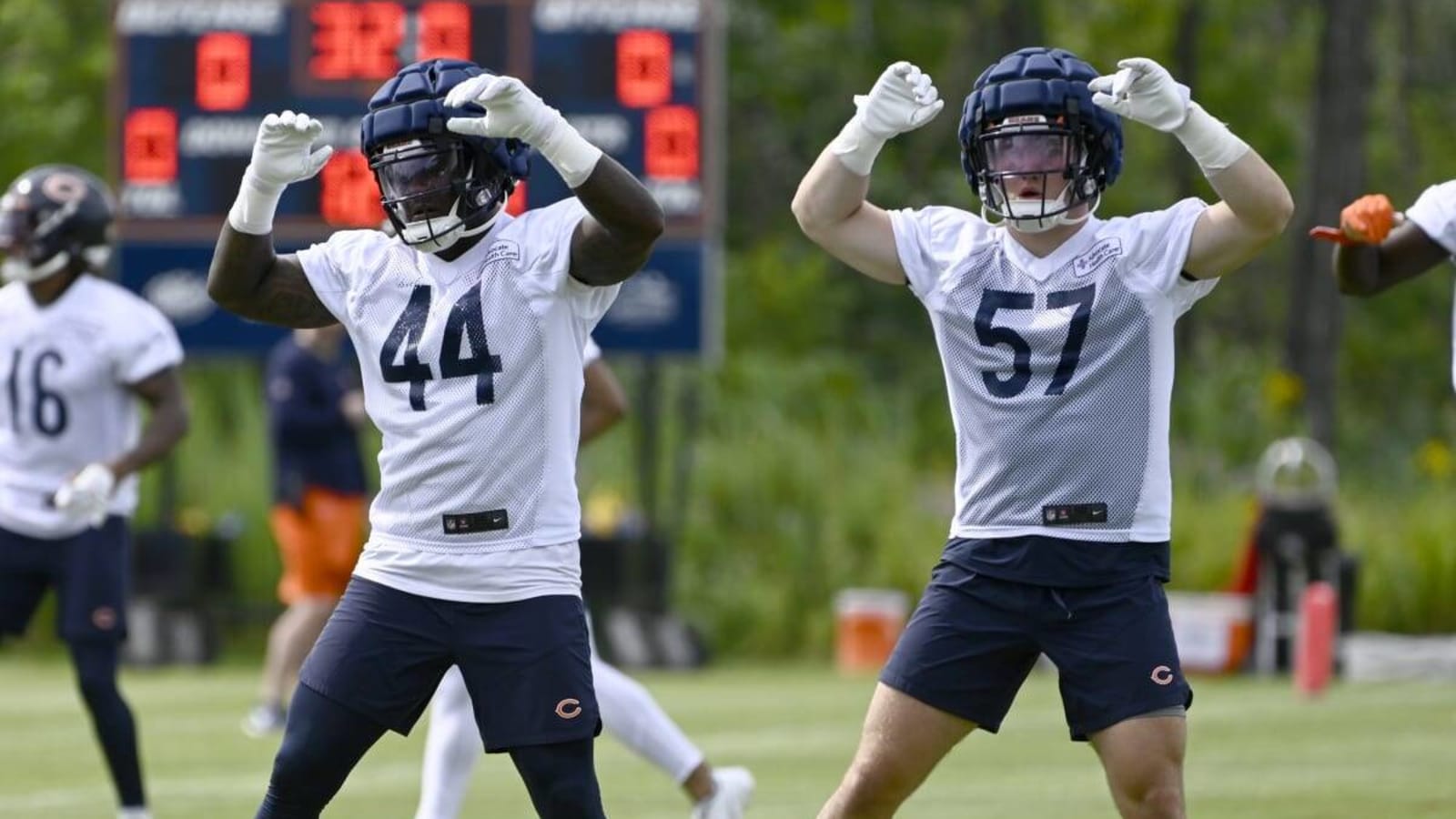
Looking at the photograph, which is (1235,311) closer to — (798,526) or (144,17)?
(798,526)

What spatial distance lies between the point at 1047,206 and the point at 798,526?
13.2 metres

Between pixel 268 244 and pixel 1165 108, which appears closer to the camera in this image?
pixel 1165 108

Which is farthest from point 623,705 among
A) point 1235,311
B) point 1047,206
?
point 1235,311

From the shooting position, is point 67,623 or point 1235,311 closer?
point 67,623

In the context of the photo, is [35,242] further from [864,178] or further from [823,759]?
[823,759]

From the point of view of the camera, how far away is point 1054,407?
5781 millimetres

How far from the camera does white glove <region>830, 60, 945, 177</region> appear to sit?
19.1ft

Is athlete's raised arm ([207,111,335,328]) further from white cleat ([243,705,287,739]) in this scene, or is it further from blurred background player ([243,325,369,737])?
blurred background player ([243,325,369,737])

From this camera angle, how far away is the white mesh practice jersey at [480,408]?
5.63 m

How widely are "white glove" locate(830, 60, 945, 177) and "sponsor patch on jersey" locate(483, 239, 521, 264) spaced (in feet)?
2.42

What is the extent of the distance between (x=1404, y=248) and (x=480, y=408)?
239 cm

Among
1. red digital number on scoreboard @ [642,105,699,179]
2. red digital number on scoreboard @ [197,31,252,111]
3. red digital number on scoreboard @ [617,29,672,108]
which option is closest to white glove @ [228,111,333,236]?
red digital number on scoreboard @ [642,105,699,179]

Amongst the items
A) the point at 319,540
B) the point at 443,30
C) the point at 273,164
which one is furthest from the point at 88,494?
the point at 443,30

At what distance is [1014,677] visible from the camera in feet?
19.1
